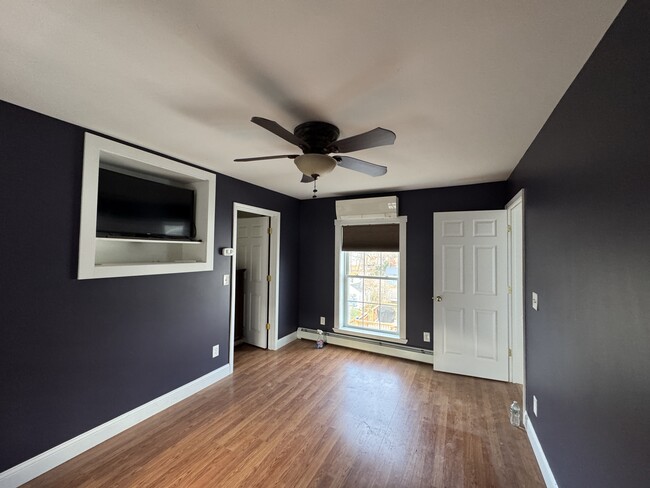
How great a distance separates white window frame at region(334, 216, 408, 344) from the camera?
3.95 m

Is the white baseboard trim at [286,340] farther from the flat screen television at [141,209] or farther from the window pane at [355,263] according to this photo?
the flat screen television at [141,209]

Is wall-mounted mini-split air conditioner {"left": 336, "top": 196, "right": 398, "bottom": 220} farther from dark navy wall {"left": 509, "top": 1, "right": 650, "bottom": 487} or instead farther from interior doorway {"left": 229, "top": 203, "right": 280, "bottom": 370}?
dark navy wall {"left": 509, "top": 1, "right": 650, "bottom": 487}

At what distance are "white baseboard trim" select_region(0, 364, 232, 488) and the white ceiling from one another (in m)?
2.27

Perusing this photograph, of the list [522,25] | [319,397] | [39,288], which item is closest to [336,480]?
[319,397]

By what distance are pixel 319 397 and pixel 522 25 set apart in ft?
10.2

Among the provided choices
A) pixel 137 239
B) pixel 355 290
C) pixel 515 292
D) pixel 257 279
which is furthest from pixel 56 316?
pixel 515 292

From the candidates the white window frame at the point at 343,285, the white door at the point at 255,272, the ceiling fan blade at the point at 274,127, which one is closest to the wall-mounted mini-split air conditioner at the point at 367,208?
the white window frame at the point at 343,285

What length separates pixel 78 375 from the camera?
2020 mm

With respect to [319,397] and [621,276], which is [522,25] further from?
[319,397]

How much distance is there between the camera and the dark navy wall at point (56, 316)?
5.64ft

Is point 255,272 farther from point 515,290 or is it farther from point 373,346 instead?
point 515,290

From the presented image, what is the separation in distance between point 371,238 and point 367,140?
106 inches

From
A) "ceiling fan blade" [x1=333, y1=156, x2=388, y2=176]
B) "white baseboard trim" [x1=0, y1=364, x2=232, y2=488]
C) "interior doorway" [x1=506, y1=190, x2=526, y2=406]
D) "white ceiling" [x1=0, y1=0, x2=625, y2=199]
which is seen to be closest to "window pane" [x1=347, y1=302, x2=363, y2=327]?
"interior doorway" [x1=506, y1=190, x2=526, y2=406]

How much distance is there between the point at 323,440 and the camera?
2.19 m
